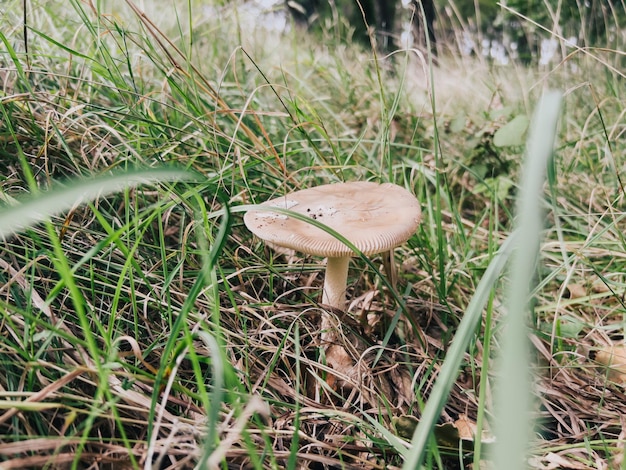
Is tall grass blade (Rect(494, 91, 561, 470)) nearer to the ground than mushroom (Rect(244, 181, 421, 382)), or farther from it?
farther from it

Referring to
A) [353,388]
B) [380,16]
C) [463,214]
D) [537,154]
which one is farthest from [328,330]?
[380,16]

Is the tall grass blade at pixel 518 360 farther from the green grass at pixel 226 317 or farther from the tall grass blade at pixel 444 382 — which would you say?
the tall grass blade at pixel 444 382

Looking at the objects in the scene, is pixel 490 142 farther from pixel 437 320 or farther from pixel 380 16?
pixel 380 16

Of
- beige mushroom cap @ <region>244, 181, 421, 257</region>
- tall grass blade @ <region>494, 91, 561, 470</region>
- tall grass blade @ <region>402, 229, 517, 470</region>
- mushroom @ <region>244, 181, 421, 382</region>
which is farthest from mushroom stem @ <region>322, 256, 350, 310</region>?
tall grass blade @ <region>494, 91, 561, 470</region>

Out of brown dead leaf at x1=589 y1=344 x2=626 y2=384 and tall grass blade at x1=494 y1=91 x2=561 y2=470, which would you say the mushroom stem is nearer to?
brown dead leaf at x1=589 y1=344 x2=626 y2=384

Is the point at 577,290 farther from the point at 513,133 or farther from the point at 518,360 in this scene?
the point at 518,360

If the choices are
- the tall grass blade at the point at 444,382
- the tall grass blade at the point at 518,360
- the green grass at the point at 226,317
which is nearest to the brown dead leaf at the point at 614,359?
the green grass at the point at 226,317

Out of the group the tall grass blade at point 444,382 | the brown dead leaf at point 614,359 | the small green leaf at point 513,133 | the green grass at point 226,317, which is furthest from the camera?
the small green leaf at point 513,133
